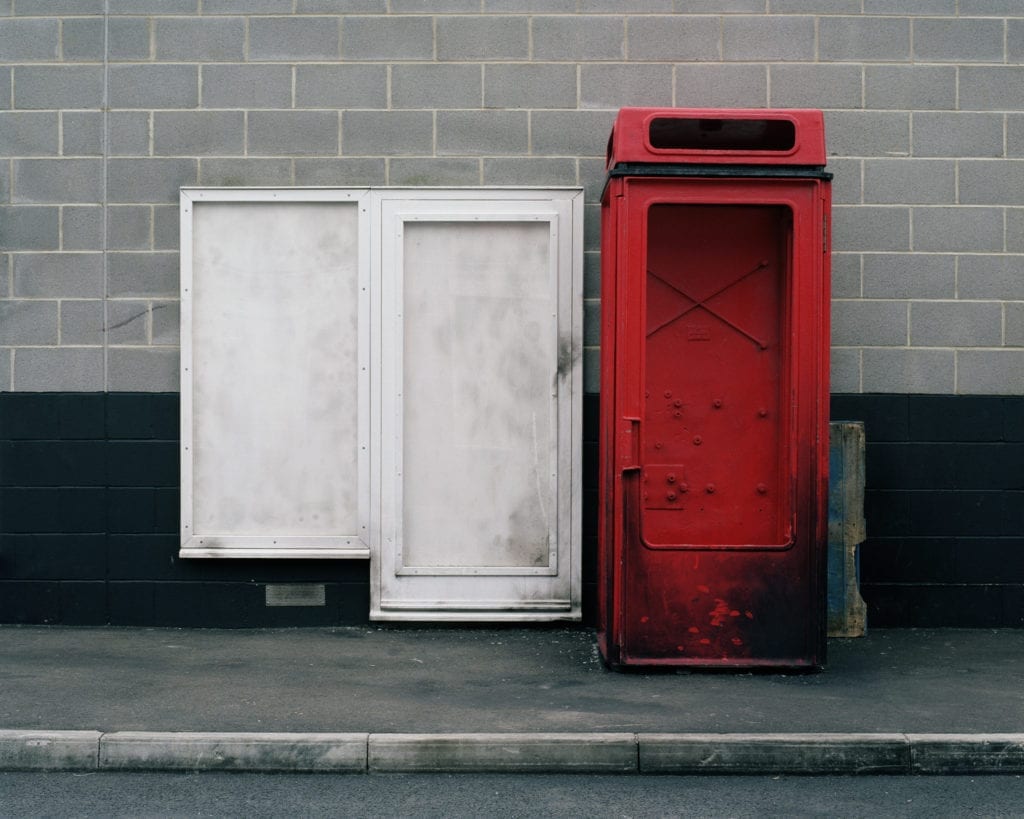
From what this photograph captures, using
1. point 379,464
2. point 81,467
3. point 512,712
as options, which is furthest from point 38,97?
point 512,712

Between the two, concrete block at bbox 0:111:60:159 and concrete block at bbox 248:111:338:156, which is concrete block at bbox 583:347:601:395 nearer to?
concrete block at bbox 248:111:338:156

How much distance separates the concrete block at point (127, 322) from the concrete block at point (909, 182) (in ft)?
15.0

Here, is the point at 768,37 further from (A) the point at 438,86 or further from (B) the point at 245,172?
(B) the point at 245,172

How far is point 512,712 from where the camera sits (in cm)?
588

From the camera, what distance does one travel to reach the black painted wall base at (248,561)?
26.0ft

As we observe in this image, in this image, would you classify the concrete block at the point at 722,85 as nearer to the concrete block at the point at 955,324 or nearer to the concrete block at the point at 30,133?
the concrete block at the point at 955,324

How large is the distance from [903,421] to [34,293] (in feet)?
18.1

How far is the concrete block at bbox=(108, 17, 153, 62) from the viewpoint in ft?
25.9

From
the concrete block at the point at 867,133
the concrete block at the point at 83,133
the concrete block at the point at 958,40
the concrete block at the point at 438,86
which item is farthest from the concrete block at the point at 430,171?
the concrete block at the point at 958,40

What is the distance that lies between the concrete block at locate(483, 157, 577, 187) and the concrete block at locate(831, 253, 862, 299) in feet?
5.64

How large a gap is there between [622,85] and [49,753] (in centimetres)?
500

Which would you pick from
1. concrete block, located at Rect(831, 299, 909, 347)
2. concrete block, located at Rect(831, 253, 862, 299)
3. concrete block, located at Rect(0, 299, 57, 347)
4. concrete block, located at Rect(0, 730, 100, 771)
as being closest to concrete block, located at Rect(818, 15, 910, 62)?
concrete block, located at Rect(831, 253, 862, 299)

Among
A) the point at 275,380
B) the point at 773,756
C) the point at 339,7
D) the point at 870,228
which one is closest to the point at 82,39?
the point at 339,7

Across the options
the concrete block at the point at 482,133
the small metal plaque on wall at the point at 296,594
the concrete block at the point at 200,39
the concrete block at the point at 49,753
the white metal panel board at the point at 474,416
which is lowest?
the concrete block at the point at 49,753
